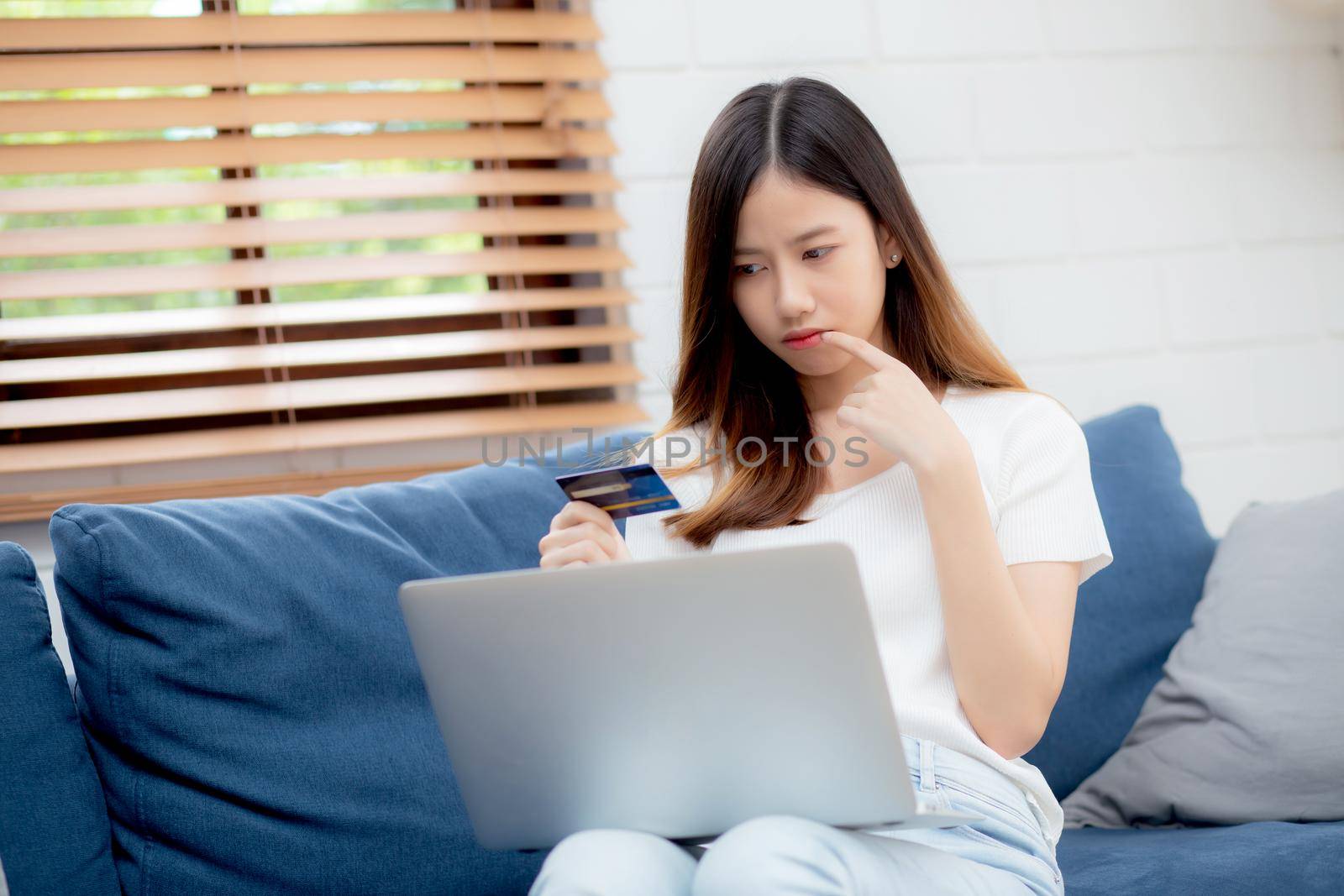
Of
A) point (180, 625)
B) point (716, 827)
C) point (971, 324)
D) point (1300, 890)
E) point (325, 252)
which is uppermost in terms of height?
point (325, 252)

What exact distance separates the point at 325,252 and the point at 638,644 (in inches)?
52.4

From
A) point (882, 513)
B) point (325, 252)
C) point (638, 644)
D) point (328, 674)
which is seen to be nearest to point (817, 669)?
point (638, 644)

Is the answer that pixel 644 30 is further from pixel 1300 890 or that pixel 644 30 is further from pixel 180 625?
pixel 1300 890

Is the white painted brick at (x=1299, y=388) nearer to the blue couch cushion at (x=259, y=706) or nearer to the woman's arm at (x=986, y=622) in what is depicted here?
the woman's arm at (x=986, y=622)

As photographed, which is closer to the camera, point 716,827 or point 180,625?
point 716,827

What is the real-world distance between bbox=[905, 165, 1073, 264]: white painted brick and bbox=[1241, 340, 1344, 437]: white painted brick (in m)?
0.42

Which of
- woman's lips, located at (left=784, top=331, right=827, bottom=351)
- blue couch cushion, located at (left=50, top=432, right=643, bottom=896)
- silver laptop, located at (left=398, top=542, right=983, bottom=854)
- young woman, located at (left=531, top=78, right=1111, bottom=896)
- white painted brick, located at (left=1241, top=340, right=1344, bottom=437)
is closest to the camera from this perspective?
silver laptop, located at (left=398, top=542, right=983, bottom=854)

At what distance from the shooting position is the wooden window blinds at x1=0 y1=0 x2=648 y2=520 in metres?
1.76

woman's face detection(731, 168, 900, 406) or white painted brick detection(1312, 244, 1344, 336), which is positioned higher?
woman's face detection(731, 168, 900, 406)

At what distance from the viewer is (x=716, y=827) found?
3.04 ft

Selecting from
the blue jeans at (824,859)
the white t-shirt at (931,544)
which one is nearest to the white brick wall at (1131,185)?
the white t-shirt at (931,544)

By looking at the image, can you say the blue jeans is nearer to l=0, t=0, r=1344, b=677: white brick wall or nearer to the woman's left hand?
the woman's left hand

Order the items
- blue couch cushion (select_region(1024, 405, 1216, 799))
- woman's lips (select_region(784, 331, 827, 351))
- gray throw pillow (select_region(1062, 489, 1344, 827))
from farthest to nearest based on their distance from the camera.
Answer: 1. blue couch cushion (select_region(1024, 405, 1216, 799))
2. gray throw pillow (select_region(1062, 489, 1344, 827))
3. woman's lips (select_region(784, 331, 827, 351))

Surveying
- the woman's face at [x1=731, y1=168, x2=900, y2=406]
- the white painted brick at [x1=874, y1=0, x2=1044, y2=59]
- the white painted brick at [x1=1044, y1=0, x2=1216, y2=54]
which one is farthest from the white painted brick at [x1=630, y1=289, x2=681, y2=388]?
the white painted brick at [x1=1044, y1=0, x2=1216, y2=54]
